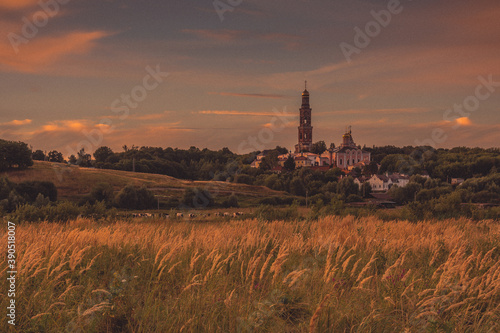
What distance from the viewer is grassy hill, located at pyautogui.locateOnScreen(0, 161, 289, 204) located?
254ft

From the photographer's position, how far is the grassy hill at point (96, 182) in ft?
254

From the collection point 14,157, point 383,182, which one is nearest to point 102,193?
point 14,157

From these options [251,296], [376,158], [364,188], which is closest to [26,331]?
[251,296]

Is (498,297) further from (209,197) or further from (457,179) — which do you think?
(457,179)

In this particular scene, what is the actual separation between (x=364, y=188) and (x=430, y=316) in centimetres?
10971

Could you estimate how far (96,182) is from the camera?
8038 centimetres

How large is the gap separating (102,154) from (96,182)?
192ft

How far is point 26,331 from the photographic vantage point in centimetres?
420

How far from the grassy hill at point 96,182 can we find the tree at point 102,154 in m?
38.2

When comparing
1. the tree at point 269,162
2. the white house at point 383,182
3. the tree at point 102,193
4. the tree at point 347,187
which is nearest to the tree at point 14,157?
the tree at point 102,193

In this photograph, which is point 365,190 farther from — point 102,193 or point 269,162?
point 102,193

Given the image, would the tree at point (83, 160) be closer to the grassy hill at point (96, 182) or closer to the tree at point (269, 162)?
the grassy hill at point (96, 182)

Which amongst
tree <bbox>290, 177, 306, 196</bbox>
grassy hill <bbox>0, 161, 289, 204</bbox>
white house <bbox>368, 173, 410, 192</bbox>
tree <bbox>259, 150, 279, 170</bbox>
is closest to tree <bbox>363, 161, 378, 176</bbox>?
white house <bbox>368, 173, 410, 192</bbox>

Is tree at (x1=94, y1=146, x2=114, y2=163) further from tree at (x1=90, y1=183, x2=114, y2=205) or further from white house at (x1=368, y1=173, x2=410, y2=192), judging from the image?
white house at (x1=368, y1=173, x2=410, y2=192)
